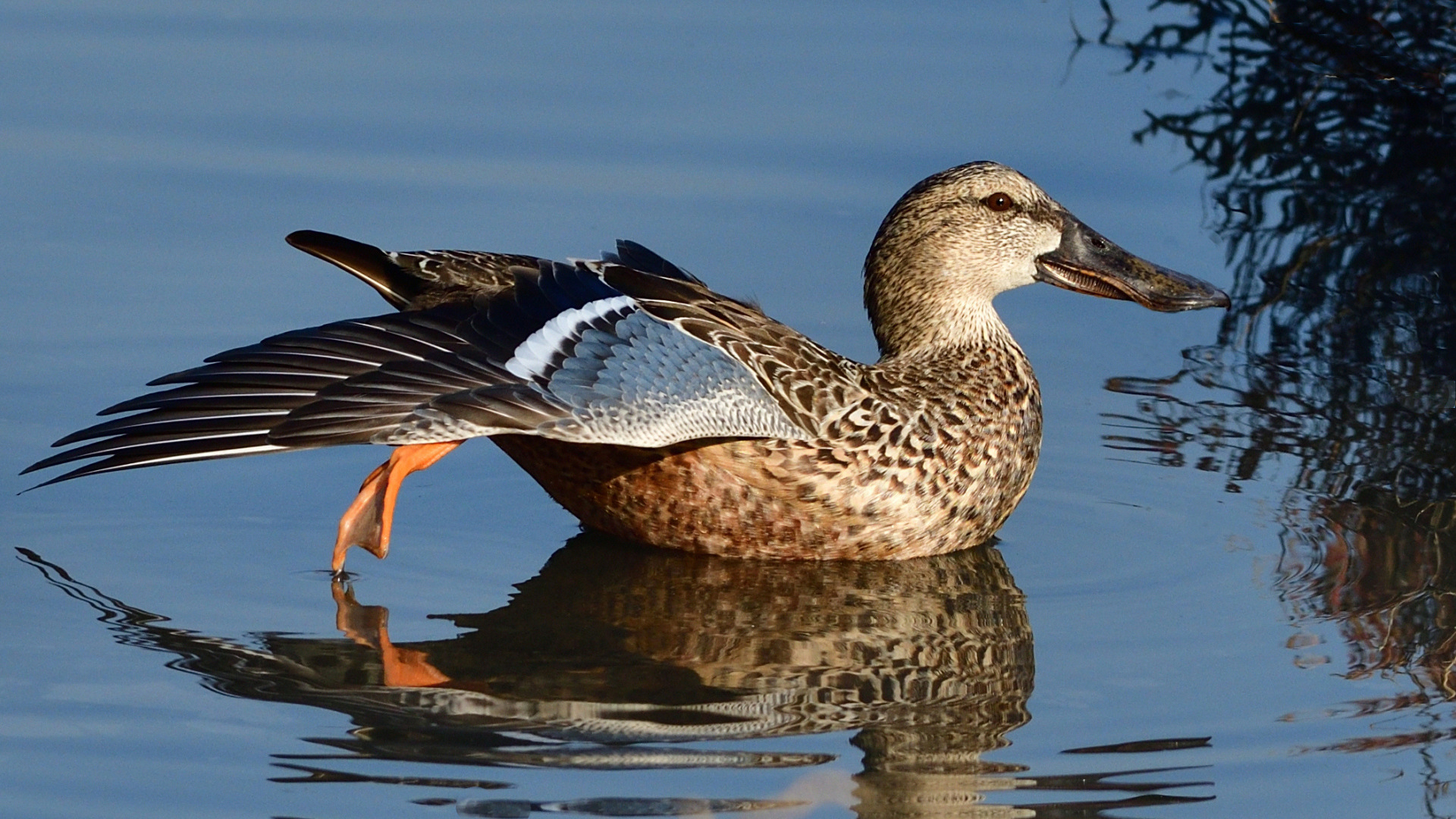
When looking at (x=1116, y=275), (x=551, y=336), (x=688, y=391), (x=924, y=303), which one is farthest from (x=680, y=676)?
(x=1116, y=275)

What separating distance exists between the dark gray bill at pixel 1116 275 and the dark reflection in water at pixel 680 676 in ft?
4.16

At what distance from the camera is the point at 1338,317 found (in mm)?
9289

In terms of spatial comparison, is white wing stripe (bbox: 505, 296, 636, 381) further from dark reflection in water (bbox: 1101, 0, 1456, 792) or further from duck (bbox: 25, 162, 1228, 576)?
dark reflection in water (bbox: 1101, 0, 1456, 792)

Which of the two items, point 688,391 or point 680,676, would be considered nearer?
point 680,676

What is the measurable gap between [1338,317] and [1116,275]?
1618mm

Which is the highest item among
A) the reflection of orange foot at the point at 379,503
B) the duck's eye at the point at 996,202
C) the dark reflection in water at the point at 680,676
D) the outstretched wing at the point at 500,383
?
the duck's eye at the point at 996,202

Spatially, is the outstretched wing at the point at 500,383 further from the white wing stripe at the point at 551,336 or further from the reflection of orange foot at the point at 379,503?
the reflection of orange foot at the point at 379,503

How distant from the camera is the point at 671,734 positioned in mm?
5727

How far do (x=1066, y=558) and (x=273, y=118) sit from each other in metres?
4.91

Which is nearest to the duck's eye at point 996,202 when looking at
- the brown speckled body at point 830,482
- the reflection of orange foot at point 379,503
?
the brown speckled body at point 830,482

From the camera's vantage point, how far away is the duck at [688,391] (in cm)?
607

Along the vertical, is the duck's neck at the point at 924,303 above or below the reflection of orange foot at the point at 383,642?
above

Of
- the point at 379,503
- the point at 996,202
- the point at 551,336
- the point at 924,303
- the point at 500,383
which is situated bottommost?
the point at 379,503

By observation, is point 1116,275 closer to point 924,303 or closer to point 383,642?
point 924,303
